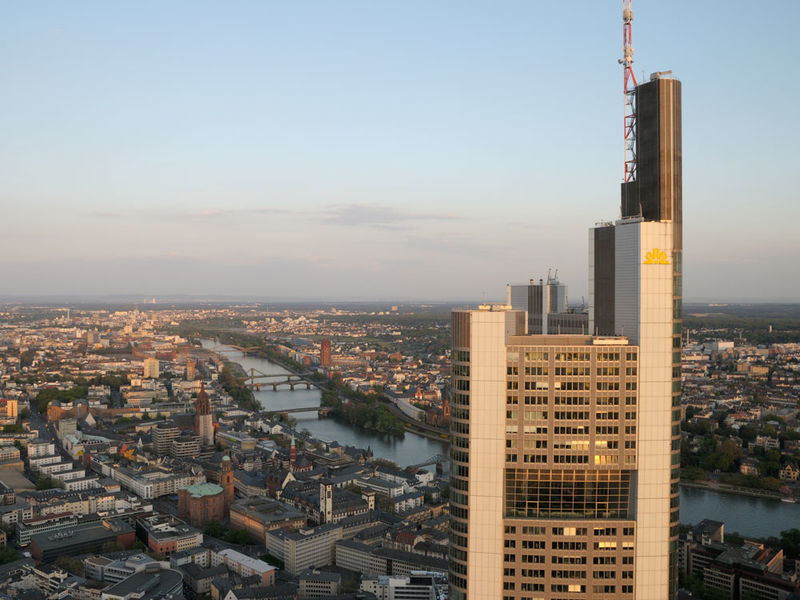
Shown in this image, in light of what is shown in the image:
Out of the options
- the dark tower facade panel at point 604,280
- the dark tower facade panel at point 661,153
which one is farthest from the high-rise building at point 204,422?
the dark tower facade panel at point 661,153

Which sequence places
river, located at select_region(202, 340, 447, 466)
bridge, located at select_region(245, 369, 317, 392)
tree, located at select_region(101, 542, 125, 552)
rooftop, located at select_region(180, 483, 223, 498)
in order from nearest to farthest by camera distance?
tree, located at select_region(101, 542, 125, 552) < rooftop, located at select_region(180, 483, 223, 498) < river, located at select_region(202, 340, 447, 466) < bridge, located at select_region(245, 369, 317, 392)

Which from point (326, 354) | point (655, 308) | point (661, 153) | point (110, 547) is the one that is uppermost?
point (661, 153)

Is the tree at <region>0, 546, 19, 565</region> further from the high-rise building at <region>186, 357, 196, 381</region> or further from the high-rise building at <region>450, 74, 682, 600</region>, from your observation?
the high-rise building at <region>186, 357, 196, 381</region>

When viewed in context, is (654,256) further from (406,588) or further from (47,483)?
(47,483)

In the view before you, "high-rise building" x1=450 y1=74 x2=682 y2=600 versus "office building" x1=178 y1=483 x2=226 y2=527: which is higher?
"high-rise building" x1=450 y1=74 x2=682 y2=600

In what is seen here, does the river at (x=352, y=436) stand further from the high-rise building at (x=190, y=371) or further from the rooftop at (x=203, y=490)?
the rooftop at (x=203, y=490)

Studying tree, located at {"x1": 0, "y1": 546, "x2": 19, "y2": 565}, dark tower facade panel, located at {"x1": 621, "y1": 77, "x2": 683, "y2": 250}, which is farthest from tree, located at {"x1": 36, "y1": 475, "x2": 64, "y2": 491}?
dark tower facade panel, located at {"x1": 621, "y1": 77, "x2": 683, "y2": 250}

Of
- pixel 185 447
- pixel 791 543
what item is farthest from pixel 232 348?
pixel 791 543
